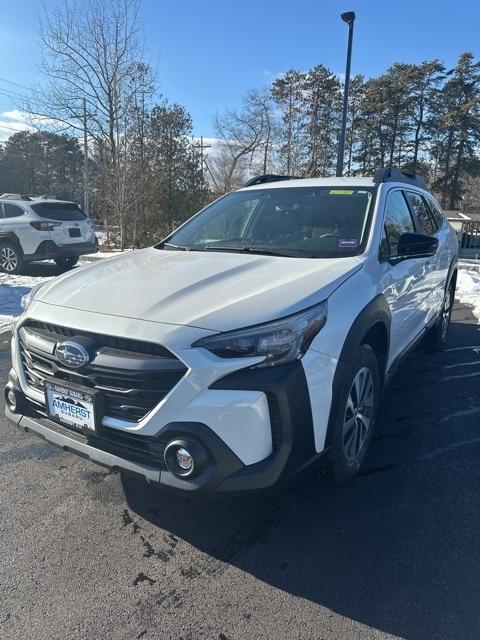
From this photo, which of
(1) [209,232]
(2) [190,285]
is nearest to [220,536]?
(2) [190,285]

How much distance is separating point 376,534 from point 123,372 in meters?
1.53

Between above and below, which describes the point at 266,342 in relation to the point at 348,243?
below

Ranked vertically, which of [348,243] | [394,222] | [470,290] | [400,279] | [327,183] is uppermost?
[327,183]

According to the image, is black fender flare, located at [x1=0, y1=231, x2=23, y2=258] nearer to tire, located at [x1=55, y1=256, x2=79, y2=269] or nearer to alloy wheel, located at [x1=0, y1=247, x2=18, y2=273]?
alloy wheel, located at [x1=0, y1=247, x2=18, y2=273]

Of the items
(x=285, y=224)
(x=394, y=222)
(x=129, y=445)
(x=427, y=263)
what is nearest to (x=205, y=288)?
(x=129, y=445)

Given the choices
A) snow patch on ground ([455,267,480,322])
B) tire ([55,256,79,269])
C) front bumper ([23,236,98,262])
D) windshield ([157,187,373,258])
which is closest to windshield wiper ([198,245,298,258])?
windshield ([157,187,373,258])

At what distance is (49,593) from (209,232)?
262 centimetres

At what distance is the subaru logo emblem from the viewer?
2277 mm

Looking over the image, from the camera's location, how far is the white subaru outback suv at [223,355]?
209 centimetres

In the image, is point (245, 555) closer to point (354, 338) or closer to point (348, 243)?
point (354, 338)

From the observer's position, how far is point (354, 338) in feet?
8.35

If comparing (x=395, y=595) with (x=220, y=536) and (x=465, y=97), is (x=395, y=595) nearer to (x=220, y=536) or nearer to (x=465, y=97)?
(x=220, y=536)

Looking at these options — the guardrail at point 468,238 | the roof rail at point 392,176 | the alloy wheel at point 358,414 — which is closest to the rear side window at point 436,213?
the roof rail at point 392,176

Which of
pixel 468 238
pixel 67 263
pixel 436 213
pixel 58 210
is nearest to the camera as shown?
pixel 436 213
